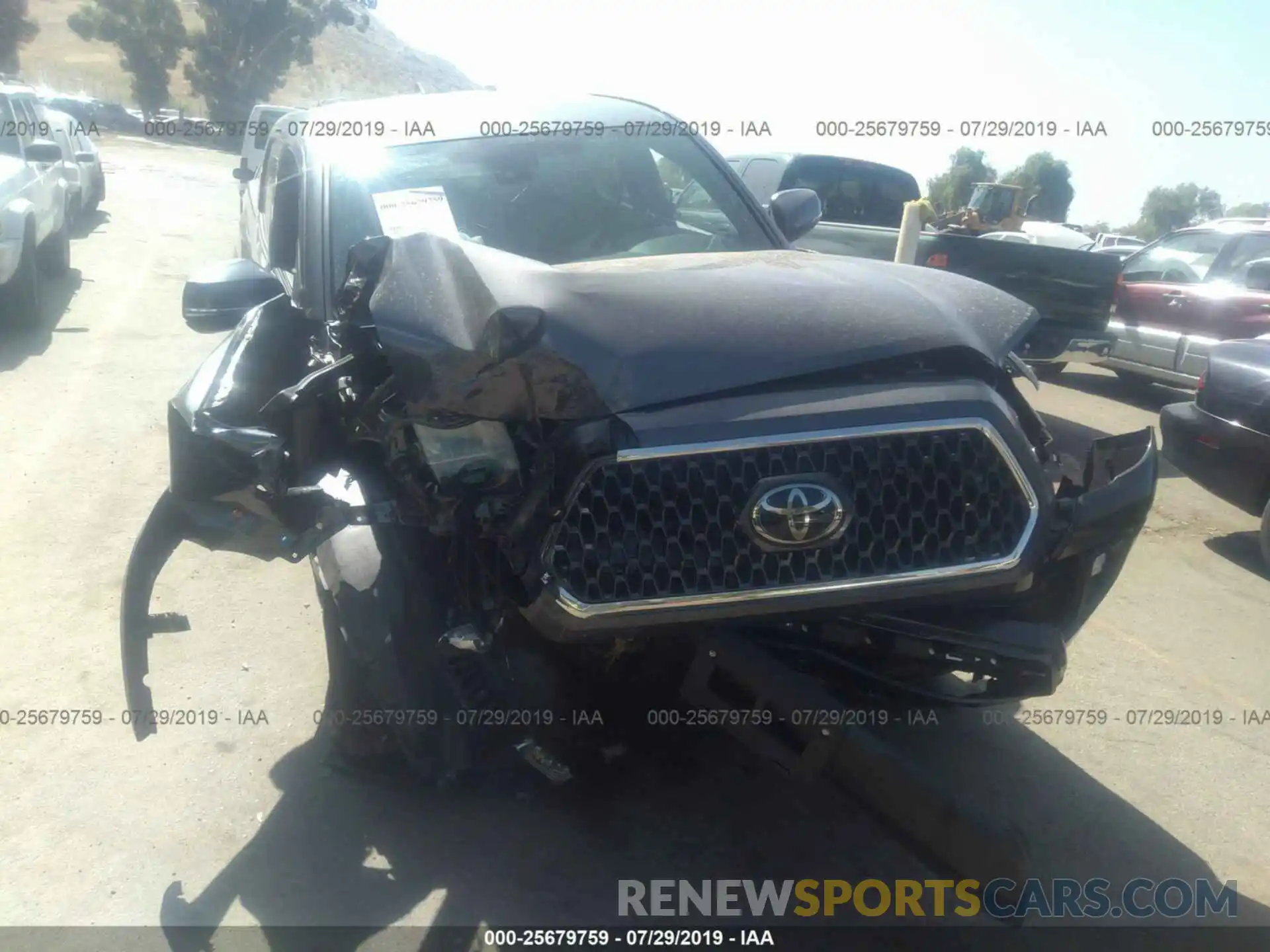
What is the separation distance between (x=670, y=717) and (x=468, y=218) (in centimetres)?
180

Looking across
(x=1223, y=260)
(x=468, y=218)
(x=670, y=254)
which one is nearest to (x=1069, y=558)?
(x=670, y=254)

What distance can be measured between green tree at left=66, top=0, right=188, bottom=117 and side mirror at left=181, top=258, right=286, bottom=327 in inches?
2008

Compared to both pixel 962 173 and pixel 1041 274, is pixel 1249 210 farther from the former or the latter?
pixel 1041 274

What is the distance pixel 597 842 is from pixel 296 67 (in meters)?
80.4

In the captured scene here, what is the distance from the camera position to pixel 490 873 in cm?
288

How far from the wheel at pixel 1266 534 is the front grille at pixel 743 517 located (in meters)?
3.55

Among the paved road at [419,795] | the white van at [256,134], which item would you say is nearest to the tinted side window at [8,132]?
the white van at [256,134]

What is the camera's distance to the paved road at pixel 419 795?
285cm

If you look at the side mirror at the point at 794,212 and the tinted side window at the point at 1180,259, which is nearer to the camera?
the side mirror at the point at 794,212

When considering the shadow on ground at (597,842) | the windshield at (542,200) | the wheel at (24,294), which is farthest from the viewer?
the wheel at (24,294)

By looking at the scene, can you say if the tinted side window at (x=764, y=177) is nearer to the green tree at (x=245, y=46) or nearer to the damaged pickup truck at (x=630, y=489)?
the damaged pickup truck at (x=630, y=489)

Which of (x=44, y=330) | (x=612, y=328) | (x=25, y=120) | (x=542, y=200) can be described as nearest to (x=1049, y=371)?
(x=542, y=200)

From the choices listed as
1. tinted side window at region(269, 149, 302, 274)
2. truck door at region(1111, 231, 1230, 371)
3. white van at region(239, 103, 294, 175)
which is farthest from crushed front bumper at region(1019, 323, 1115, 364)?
white van at region(239, 103, 294, 175)

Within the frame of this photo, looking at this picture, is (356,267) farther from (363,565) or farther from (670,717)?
(670,717)
